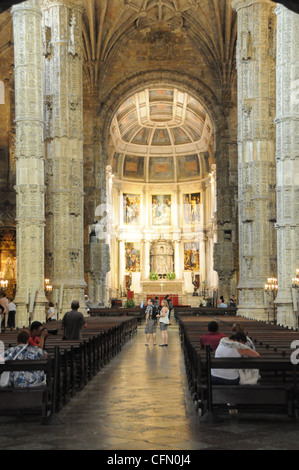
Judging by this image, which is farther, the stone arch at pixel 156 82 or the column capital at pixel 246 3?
the stone arch at pixel 156 82

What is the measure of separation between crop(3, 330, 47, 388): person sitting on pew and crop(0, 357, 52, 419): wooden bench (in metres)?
0.21

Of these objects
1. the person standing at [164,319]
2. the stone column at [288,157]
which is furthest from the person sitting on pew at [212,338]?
the person standing at [164,319]

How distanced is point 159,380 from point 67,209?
1469 centimetres

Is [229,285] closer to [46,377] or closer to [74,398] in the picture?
[74,398]

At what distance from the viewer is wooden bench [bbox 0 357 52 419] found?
850 cm

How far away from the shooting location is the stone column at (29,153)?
20.2 metres

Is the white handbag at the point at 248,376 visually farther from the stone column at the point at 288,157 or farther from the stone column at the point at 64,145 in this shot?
the stone column at the point at 64,145

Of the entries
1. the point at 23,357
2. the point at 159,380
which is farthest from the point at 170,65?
the point at 23,357

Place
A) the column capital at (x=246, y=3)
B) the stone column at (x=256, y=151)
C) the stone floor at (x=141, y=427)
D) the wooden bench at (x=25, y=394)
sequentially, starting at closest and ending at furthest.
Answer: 1. the stone floor at (x=141, y=427)
2. the wooden bench at (x=25, y=394)
3. the stone column at (x=256, y=151)
4. the column capital at (x=246, y=3)

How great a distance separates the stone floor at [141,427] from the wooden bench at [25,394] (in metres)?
0.20

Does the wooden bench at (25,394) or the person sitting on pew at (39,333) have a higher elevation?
the person sitting on pew at (39,333)

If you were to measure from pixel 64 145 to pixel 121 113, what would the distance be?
23111 millimetres

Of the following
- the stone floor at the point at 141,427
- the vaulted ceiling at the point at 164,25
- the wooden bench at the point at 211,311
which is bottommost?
the wooden bench at the point at 211,311

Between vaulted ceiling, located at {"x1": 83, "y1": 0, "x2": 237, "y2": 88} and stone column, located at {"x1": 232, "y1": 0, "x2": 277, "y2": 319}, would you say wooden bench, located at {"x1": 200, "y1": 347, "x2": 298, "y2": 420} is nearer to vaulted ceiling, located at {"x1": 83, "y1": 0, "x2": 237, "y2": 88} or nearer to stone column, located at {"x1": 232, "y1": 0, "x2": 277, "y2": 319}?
stone column, located at {"x1": 232, "y1": 0, "x2": 277, "y2": 319}
